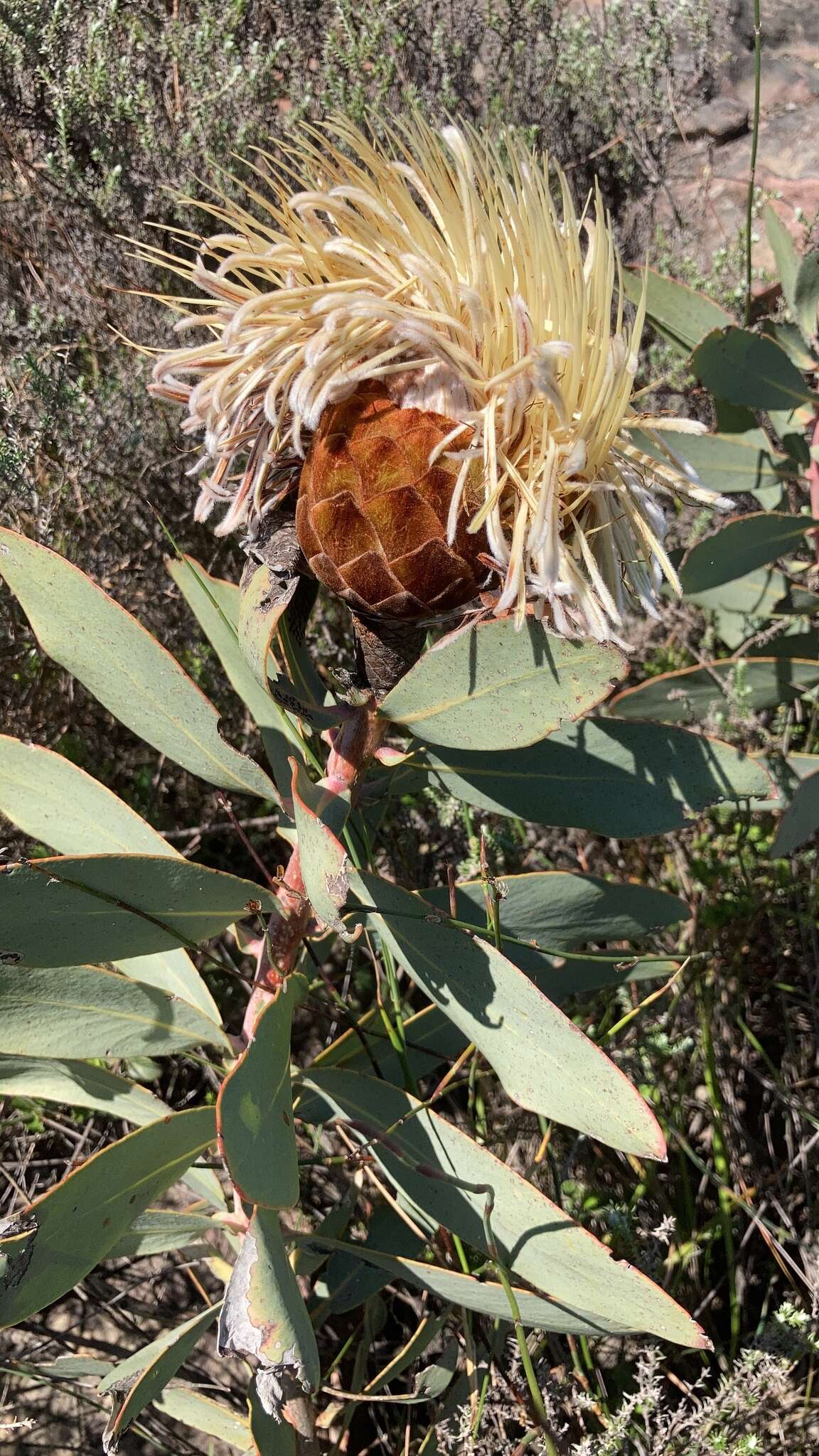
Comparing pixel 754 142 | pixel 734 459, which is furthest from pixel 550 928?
pixel 754 142

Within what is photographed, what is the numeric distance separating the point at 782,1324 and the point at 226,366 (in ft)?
5.33

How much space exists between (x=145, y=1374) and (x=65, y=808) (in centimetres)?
63

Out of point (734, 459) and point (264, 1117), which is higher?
point (734, 459)

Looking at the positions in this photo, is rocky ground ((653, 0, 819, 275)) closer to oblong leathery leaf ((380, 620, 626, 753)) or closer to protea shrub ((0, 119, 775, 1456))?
protea shrub ((0, 119, 775, 1456))

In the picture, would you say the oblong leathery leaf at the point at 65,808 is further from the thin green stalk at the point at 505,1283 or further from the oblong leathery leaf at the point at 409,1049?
the thin green stalk at the point at 505,1283

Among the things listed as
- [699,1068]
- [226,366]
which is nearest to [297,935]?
[226,366]

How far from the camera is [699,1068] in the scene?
6.84ft

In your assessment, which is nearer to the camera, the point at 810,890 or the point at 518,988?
the point at 518,988

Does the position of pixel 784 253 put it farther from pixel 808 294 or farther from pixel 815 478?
pixel 815 478

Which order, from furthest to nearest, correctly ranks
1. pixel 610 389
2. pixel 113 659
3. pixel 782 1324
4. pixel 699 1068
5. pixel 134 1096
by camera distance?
pixel 699 1068 < pixel 782 1324 < pixel 134 1096 < pixel 113 659 < pixel 610 389

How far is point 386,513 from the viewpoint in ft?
2.94

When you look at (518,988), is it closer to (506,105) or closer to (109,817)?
(109,817)

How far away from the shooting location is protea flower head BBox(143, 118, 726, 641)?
90 centimetres

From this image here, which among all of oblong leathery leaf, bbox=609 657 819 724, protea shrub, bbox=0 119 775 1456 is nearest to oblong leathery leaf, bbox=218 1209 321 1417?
protea shrub, bbox=0 119 775 1456
